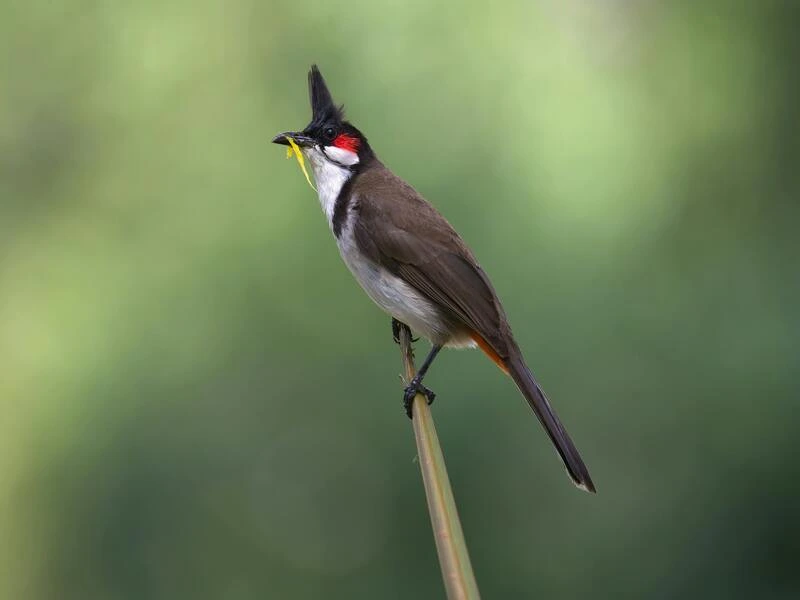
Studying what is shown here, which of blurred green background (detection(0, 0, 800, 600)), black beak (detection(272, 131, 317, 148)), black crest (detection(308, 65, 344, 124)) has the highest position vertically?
black crest (detection(308, 65, 344, 124))

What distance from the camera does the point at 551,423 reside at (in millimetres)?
2004

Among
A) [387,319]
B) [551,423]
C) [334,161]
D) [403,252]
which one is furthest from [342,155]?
[387,319]

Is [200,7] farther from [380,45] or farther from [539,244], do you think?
[539,244]

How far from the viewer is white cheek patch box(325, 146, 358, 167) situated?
2607mm

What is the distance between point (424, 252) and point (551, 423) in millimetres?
576

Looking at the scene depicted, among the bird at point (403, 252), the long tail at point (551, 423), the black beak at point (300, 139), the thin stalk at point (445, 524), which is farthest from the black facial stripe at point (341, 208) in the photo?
the thin stalk at point (445, 524)

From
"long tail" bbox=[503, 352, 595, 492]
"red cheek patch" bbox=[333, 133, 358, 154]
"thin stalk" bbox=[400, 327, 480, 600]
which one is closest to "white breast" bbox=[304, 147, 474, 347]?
"red cheek patch" bbox=[333, 133, 358, 154]

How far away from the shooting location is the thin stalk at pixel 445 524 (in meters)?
0.83

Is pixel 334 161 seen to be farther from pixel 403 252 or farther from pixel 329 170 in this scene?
pixel 403 252

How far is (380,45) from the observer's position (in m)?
4.85

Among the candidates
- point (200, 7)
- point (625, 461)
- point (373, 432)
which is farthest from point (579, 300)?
point (200, 7)

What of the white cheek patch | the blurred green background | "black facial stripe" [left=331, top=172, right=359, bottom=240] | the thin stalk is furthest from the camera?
the blurred green background

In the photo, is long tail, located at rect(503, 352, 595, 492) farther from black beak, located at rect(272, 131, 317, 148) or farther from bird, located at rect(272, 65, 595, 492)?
black beak, located at rect(272, 131, 317, 148)

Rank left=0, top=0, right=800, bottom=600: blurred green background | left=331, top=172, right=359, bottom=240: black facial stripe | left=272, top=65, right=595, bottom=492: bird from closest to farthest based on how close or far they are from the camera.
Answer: left=272, top=65, right=595, bottom=492: bird
left=331, top=172, right=359, bottom=240: black facial stripe
left=0, top=0, right=800, bottom=600: blurred green background
